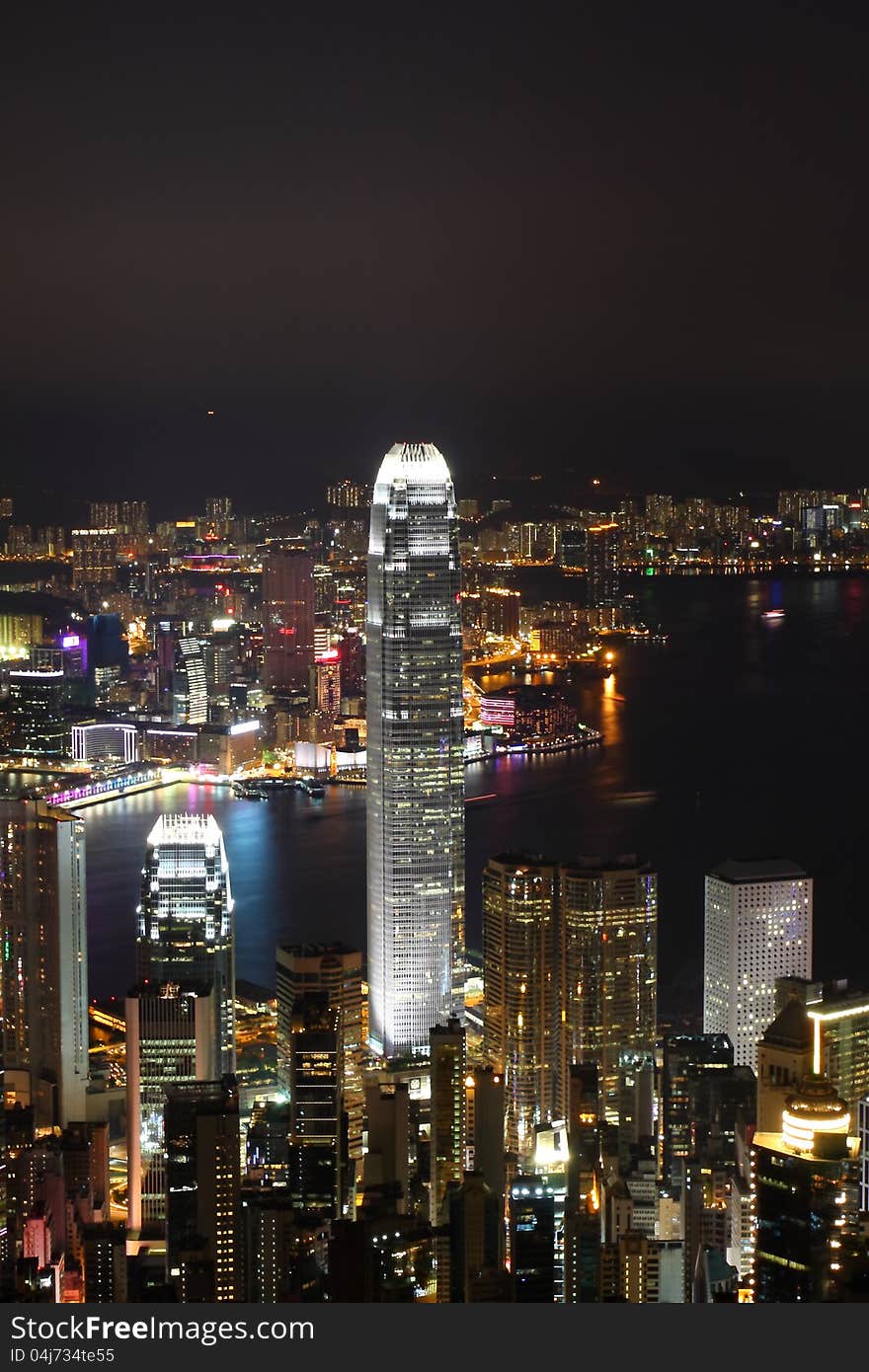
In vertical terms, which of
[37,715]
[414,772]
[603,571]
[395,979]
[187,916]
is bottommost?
[395,979]

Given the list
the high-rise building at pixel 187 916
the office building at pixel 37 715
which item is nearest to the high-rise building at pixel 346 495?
the high-rise building at pixel 187 916

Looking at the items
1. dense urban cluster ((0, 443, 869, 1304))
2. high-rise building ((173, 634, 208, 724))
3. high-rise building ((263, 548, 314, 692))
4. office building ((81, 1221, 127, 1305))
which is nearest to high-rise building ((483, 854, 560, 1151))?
dense urban cluster ((0, 443, 869, 1304))

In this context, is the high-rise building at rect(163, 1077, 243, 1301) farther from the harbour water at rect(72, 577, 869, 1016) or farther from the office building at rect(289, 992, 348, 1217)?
the harbour water at rect(72, 577, 869, 1016)

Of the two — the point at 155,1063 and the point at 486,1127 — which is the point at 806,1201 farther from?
the point at 155,1063

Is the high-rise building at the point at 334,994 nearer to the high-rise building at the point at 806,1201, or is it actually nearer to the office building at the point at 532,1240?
the office building at the point at 532,1240

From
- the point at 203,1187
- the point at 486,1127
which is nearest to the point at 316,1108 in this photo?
the point at 486,1127

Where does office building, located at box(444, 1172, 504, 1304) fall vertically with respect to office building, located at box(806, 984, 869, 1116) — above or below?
below
